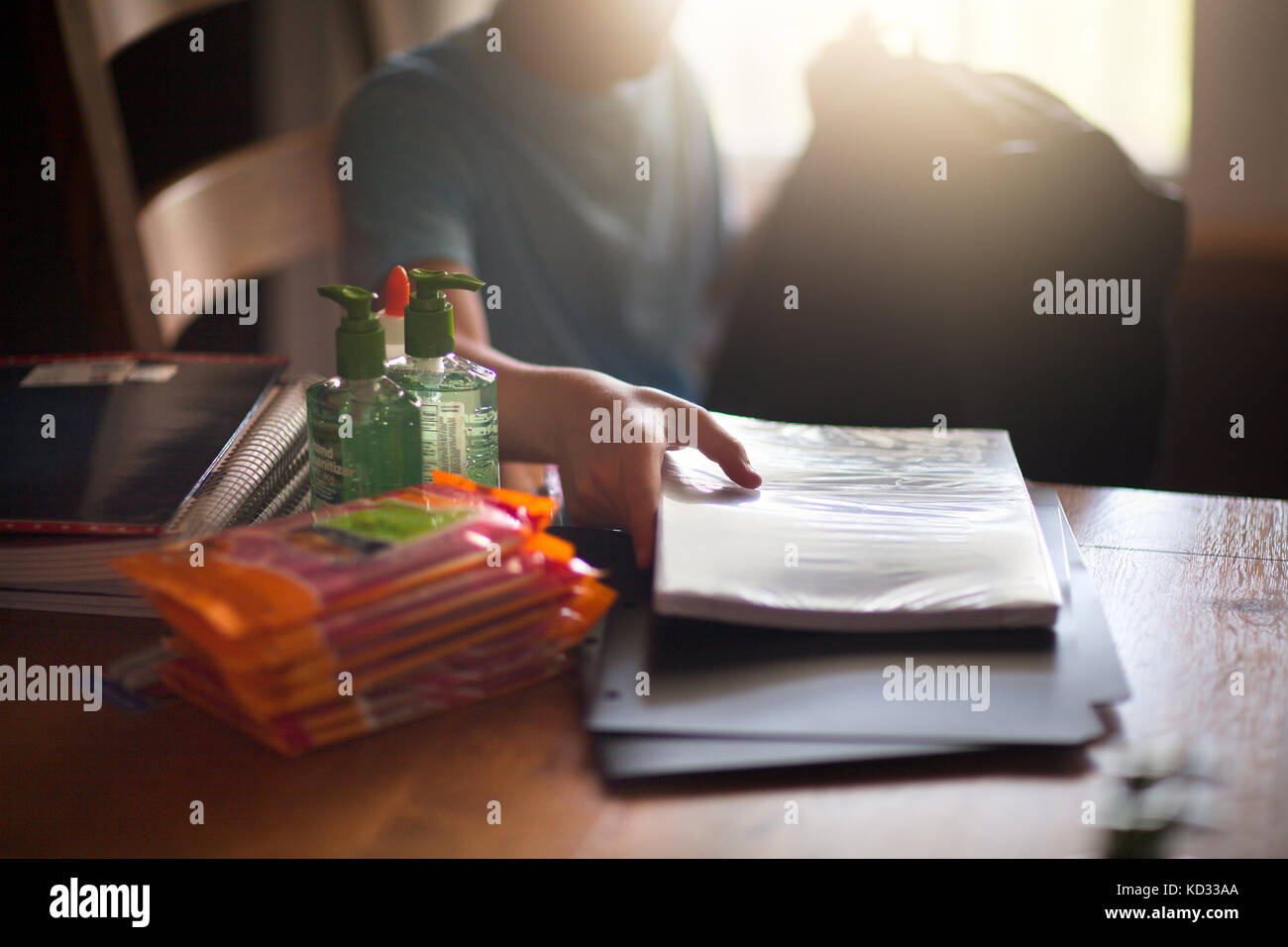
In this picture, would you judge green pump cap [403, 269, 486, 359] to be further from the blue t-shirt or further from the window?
the window

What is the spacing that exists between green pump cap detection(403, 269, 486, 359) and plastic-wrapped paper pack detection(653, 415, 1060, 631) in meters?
0.16

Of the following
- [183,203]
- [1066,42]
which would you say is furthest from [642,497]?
[1066,42]

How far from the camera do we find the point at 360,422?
1.99 feet

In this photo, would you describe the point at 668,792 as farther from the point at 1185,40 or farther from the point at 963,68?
the point at 1185,40

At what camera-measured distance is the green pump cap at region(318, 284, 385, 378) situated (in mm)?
580

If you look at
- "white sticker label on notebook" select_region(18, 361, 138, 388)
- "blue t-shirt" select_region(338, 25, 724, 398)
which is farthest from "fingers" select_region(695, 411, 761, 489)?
"blue t-shirt" select_region(338, 25, 724, 398)

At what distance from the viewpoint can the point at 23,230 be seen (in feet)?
4.08

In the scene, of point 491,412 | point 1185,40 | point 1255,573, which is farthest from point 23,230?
point 1185,40

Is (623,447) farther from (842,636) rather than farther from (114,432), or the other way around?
(114,432)

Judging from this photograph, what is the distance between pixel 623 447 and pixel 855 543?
0.16m
